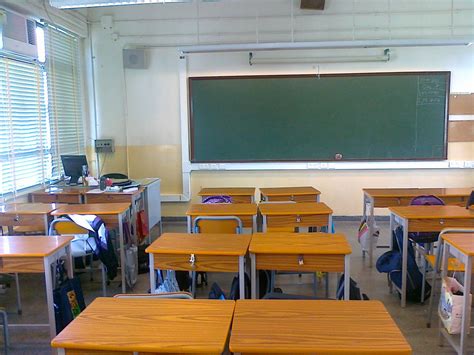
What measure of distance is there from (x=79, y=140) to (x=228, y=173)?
234cm

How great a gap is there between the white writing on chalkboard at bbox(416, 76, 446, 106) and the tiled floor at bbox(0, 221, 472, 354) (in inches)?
99.9

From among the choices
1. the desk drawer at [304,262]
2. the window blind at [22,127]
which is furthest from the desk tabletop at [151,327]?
the window blind at [22,127]

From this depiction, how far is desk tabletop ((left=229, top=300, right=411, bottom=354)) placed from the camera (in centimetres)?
128

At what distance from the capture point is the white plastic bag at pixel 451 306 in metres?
2.48

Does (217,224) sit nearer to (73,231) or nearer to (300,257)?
(300,257)

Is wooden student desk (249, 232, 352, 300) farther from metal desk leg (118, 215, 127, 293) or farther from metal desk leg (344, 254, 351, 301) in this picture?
metal desk leg (118, 215, 127, 293)

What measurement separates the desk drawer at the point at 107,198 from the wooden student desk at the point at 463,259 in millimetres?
3125

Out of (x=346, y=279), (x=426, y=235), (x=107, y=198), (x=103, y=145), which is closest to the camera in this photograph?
(x=346, y=279)

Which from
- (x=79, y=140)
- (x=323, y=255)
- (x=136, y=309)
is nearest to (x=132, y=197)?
(x=79, y=140)

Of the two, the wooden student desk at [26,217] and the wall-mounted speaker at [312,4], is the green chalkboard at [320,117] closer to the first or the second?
the wall-mounted speaker at [312,4]

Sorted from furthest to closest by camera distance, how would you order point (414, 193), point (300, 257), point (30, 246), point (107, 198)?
point (107, 198) → point (414, 193) → point (30, 246) → point (300, 257)

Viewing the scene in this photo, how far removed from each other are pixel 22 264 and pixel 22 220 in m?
1.42

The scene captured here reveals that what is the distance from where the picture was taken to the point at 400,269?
136 inches

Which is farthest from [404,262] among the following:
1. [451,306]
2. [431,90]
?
[431,90]
